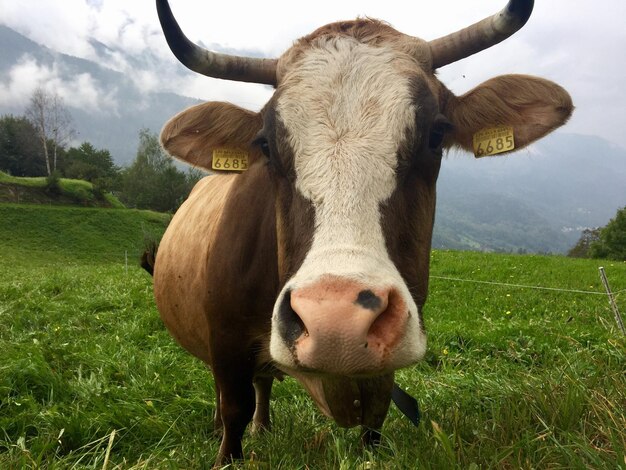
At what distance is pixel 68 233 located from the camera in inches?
1245

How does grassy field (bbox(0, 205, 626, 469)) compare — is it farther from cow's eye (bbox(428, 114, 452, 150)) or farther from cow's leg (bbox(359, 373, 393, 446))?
cow's eye (bbox(428, 114, 452, 150))

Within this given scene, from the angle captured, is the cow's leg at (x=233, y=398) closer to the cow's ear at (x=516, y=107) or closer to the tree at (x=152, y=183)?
the cow's ear at (x=516, y=107)

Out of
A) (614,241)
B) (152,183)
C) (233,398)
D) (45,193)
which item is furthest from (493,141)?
(152,183)

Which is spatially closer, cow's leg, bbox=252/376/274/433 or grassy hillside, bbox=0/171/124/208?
cow's leg, bbox=252/376/274/433

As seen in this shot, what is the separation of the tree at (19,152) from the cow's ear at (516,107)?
65.9 metres

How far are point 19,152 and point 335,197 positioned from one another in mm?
68152

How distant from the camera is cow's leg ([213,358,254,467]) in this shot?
10.1 feet

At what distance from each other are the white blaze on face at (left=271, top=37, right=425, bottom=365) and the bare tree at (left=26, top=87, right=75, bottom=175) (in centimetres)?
6402

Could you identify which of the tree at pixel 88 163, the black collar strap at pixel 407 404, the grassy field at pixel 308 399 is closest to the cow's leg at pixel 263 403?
the grassy field at pixel 308 399

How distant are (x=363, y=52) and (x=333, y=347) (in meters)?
1.63

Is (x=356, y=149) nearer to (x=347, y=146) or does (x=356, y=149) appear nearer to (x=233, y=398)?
(x=347, y=146)

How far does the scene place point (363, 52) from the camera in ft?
8.29

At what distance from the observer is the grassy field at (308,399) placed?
7.98 ft

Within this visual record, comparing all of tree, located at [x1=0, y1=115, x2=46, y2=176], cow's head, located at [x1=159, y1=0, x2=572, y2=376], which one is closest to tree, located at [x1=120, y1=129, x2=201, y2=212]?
tree, located at [x1=0, y1=115, x2=46, y2=176]
